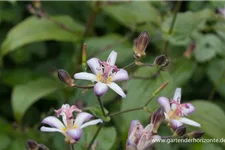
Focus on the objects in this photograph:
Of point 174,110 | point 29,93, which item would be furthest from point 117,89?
point 29,93

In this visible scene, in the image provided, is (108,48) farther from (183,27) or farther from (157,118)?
(157,118)

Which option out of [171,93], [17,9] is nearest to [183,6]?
[17,9]

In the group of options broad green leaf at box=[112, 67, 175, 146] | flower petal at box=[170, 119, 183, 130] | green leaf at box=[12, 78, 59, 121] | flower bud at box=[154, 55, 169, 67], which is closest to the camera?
flower petal at box=[170, 119, 183, 130]

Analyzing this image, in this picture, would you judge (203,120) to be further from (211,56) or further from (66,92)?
(66,92)

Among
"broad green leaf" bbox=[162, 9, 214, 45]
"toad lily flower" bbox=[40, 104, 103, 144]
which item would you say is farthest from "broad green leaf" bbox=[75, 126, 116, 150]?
"broad green leaf" bbox=[162, 9, 214, 45]

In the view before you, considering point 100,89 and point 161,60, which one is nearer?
point 100,89

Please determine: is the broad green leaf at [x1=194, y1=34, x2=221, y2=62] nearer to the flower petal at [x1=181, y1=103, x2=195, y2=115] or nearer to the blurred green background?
the blurred green background

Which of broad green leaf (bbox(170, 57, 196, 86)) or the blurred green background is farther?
broad green leaf (bbox(170, 57, 196, 86))
